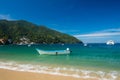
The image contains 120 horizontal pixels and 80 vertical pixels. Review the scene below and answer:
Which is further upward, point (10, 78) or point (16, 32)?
point (16, 32)

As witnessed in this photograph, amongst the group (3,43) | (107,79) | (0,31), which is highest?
(0,31)

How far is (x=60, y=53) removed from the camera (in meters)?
46.9

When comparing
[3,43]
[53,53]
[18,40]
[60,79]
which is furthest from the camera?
[18,40]

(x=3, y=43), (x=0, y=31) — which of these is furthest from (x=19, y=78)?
(x=0, y=31)

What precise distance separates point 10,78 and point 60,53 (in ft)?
115

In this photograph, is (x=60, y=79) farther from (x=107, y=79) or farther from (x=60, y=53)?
(x=60, y=53)

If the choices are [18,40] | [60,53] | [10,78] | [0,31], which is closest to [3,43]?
[0,31]

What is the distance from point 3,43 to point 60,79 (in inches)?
6466

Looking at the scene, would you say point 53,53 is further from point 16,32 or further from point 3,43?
point 16,32

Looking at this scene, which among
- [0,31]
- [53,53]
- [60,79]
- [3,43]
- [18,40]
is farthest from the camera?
[18,40]

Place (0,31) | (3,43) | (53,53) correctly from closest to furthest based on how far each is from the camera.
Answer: (53,53) < (3,43) < (0,31)

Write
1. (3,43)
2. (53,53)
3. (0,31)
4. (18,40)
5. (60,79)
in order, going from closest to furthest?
(60,79), (53,53), (3,43), (0,31), (18,40)

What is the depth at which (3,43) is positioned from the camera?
168375 mm

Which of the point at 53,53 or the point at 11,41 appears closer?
the point at 53,53
